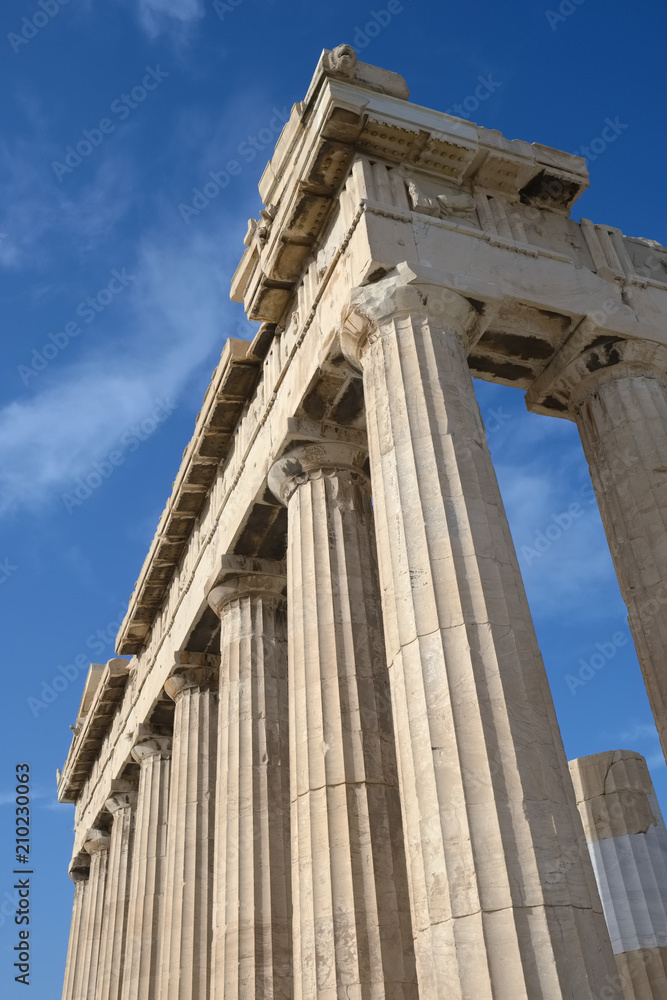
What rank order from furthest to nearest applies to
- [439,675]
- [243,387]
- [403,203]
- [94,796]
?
1. [94,796]
2. [243,387]
3. [403,203]
4. [439,675]

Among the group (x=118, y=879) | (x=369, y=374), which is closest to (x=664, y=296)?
(x=369, y=374)

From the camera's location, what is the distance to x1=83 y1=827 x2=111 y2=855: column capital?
122 ft

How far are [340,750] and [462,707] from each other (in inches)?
179

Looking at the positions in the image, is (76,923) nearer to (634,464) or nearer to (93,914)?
(93,914)

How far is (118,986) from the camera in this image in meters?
29.0

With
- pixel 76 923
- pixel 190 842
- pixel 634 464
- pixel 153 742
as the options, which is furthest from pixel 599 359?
pixel 76 923

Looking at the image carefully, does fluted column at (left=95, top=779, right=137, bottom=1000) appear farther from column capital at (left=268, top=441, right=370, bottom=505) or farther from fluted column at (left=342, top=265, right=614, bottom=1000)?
fluted column at (left=342, top=265, right=614, bottom=1000)

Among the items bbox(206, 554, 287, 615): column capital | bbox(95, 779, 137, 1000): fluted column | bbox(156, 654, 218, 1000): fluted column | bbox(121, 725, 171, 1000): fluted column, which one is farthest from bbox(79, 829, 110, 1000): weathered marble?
bbox(206, 554, 287, 615): column capital

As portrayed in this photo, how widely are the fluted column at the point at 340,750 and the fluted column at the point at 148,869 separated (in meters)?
12.8

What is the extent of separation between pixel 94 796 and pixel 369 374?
2940cm

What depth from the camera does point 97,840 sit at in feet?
122

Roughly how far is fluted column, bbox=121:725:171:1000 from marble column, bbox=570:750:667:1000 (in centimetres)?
1193

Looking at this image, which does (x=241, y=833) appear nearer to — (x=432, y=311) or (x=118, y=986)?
(x=432, y=311)

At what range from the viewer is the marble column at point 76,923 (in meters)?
37.8
